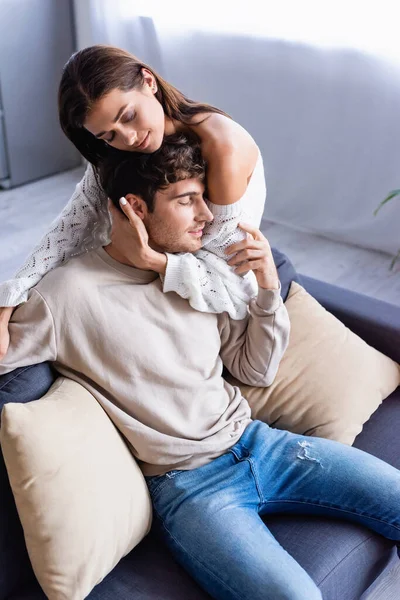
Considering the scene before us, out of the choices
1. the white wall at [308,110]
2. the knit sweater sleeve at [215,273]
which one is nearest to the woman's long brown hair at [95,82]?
the knit sweater sleeve at [215,273]

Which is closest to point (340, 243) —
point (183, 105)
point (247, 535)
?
point (183, 105)

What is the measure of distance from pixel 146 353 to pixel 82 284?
0.18m

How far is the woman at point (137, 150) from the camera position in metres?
1.38

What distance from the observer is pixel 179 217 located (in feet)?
4.78

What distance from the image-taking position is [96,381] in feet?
4.62

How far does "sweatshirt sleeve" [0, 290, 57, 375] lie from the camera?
1.35 m

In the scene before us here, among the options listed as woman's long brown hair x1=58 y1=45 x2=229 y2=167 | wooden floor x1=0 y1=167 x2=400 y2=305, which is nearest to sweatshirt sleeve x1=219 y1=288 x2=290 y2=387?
woman's long brown hair x1=58 y1=45 x2=229 y2=167

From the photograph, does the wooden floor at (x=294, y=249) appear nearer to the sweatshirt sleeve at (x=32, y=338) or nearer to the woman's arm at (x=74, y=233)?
the woman's arm at (x=74, y=233)

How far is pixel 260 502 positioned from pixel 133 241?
1.86ft

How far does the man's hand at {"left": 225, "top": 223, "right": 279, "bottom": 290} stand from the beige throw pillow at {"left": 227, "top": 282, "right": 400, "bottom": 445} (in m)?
0.28

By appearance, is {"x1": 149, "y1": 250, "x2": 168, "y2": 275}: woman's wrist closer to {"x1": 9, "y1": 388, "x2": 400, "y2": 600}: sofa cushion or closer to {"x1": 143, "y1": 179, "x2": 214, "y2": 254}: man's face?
{"x1": 143, "y1": 179, "x2": 214, "y2": 254}: man's face

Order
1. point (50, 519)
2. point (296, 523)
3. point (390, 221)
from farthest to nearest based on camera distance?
point (390, 221) → point (296, 523) → point (50, 519)

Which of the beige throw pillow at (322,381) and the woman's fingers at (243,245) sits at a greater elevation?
the woman's fingers at (243,245)

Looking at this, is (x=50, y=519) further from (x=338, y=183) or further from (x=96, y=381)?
(x=338, y=183)
